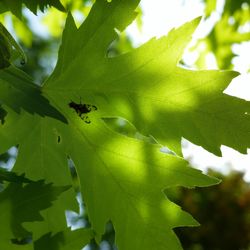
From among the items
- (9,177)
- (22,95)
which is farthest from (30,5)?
(9,177)

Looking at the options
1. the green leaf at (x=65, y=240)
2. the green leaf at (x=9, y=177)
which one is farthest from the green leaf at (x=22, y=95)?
the green leaf at (x=65, y=240)

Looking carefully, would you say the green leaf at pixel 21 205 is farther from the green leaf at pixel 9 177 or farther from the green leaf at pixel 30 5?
the green leaf at pixel 30 5

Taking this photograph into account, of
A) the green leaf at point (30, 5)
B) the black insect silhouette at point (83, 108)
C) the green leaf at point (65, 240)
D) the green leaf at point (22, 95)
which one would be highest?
the green leaf at point (30, 5)

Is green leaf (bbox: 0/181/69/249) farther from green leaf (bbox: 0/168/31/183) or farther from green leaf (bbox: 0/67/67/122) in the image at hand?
green leaf (bbox: 0/67/67/122)

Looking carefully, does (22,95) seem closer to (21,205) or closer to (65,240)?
(21,205)

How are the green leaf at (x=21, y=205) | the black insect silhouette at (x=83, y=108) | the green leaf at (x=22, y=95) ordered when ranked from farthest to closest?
the black insect silhouette at (x=83, y=108) < the green leaf at (x=21, y=205) < the green leaf at (x=22, y=95)

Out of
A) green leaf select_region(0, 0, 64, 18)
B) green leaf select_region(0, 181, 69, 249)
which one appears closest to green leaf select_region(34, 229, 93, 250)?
green leaf select_region(0, 181, 69, 249)
